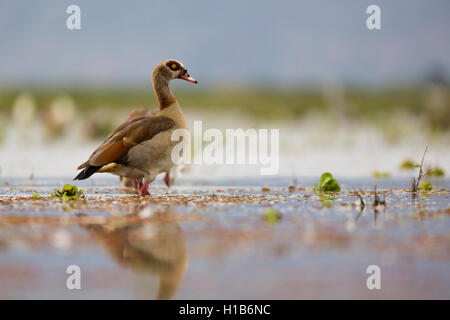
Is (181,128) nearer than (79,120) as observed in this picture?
Yes

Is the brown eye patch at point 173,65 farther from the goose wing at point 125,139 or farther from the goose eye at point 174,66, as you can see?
the goose wing at point 125,139

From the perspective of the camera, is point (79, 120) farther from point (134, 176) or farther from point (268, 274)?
point (268, 274)

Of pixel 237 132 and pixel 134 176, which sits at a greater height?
pixel 237 132

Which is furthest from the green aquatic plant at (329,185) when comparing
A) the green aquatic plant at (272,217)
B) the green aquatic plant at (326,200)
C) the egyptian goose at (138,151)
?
the green aquatic plant at (272,217)

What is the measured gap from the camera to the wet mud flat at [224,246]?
131 inches

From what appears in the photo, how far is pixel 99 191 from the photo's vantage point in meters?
8.12

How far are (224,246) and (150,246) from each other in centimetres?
48

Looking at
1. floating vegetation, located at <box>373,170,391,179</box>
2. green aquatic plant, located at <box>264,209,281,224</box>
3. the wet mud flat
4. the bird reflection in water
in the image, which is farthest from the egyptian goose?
floating vegetation, located at <box>373,170,391,179</box>

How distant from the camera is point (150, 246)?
4.32 meters

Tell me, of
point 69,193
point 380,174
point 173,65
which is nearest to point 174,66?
point 173,65

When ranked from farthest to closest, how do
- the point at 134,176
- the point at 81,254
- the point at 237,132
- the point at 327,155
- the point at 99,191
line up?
1. the point at 237,132
2. the point at 327,155
3. the point at 99,191
4. the point at 134,176
5. the point at 81,254
